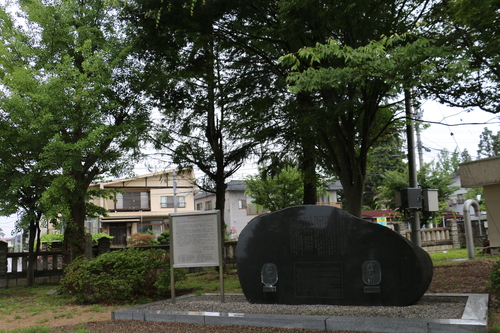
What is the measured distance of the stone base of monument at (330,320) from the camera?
6.06m

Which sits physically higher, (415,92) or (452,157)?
(452,157)

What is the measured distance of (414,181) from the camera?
14.0m

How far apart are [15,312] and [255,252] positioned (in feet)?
19.1

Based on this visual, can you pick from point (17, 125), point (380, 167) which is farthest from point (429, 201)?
point (380, 167)

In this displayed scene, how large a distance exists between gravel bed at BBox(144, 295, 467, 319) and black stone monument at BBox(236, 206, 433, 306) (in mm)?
259

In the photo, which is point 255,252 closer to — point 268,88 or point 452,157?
point 268,88

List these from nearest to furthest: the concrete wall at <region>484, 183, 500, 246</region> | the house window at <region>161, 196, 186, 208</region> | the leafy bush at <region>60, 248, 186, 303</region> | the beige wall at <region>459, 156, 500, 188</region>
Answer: the leafy bush at <region>60, 248, 186, 303</region>, the beige wall at <region>459, 156, 500, 188</region>, the concrete wall at <region>484, 183, 500, 246</region>, the house window at <region>161, 196, 186, 208</region>

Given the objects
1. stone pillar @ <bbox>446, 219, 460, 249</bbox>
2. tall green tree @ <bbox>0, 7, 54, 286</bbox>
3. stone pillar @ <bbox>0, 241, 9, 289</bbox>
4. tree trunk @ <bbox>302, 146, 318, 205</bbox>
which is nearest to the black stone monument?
tree trunk @ <bbox>302, 146, 318, 205</bbox>

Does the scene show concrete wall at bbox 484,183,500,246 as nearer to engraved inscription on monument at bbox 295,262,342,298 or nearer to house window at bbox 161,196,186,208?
engraved inscription on monument at bbox 295,262,342,298

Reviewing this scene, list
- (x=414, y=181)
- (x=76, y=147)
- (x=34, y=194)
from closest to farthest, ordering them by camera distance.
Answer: (x=76, y=147) < (x=414, y=181) < (x=34, y=194)

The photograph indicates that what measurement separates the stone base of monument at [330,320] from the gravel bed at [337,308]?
0.11 m

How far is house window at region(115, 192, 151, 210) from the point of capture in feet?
147

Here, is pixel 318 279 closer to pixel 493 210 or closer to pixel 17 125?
pixel 17 125

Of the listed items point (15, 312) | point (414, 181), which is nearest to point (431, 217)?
point (414, 181)
